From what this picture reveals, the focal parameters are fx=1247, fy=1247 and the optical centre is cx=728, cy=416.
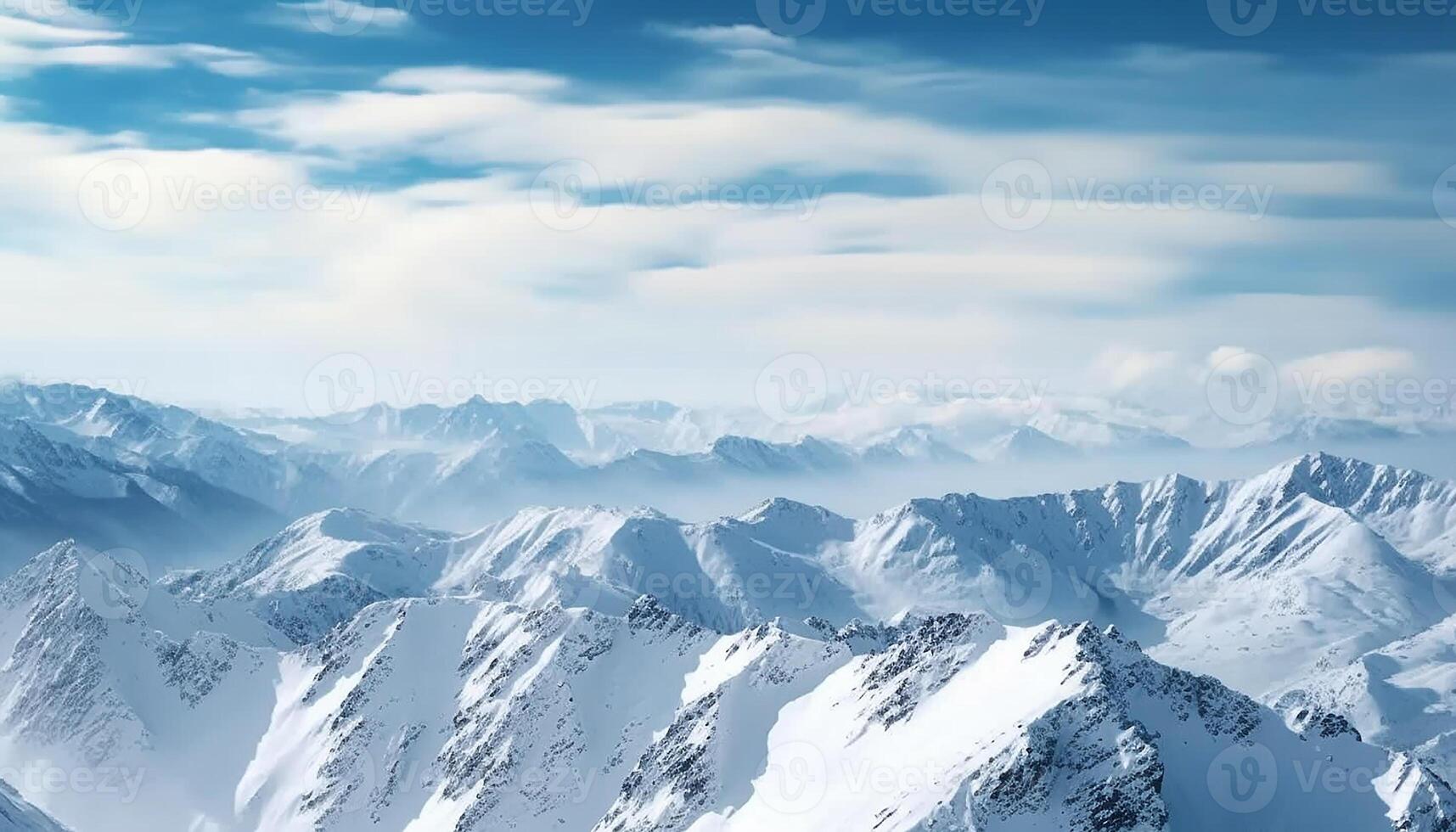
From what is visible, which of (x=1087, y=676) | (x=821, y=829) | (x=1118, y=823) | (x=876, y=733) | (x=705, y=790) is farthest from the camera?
(x=705, y=790)

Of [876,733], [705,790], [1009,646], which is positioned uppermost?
[1009,646]

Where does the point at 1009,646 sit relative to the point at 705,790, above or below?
above

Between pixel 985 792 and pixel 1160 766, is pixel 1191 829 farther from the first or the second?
pixel 985 792

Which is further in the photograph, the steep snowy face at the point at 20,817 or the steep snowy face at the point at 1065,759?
the steep snowy face at the point at 20,817

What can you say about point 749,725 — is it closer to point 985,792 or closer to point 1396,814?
point 985,792

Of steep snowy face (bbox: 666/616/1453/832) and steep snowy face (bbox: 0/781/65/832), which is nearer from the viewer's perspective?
steep snowy face (bbox: 666/616/1453/832)

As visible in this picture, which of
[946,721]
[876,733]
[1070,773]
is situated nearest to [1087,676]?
[1070,773]

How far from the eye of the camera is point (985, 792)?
138375mm

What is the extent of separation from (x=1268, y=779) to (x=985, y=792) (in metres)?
35.8

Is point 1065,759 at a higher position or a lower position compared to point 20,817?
higher

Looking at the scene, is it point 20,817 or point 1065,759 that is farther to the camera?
point 20,817

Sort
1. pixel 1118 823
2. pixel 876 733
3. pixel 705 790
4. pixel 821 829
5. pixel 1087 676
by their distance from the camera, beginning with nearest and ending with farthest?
pixel 1118 823, pixel 1087 676, pixel 821 829, pixel 876 733, pixel 705 790

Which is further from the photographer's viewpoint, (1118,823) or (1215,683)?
(1215,683)

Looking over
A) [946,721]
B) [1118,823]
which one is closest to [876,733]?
[946,721]
